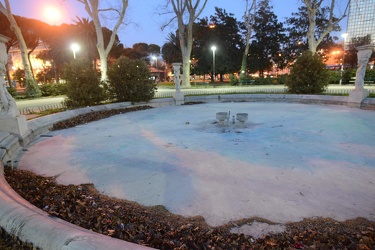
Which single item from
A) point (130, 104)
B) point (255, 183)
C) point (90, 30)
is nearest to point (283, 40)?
point (90, 30)

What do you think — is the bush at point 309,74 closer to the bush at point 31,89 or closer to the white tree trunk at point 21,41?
the bush at point 31,89

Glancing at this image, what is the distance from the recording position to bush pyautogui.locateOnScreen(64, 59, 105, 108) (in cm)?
1081

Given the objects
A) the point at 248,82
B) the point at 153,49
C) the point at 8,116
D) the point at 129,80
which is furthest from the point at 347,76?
the point at 153,49

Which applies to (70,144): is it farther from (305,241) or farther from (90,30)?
(90,30)

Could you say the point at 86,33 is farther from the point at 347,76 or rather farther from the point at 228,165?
the point at 228,165

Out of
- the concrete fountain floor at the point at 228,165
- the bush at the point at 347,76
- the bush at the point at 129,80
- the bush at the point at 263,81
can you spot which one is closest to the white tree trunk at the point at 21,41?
the bush at the point at 129,80

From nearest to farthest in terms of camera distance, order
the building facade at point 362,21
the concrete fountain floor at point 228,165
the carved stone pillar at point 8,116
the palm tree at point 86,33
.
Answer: the concrete fountain floor at point 228,165, the carved stone pillar at point 8,116, the palm tree at point 86,33, the building facade at point 362,21

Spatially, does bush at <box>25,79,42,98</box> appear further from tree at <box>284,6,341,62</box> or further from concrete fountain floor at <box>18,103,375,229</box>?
tree at <box>284,6,341,62</box>

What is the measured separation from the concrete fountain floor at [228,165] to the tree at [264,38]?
110ft

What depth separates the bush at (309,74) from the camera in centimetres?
1319

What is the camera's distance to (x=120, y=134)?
734cm

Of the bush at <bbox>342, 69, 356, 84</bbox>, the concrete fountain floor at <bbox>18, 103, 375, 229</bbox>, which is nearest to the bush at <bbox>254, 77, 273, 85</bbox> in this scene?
the bush at <bbox>342, 69, 356, 84</bbox>

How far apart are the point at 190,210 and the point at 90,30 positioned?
4138 centimetres

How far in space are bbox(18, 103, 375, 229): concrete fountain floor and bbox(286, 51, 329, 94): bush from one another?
5.76 meters
